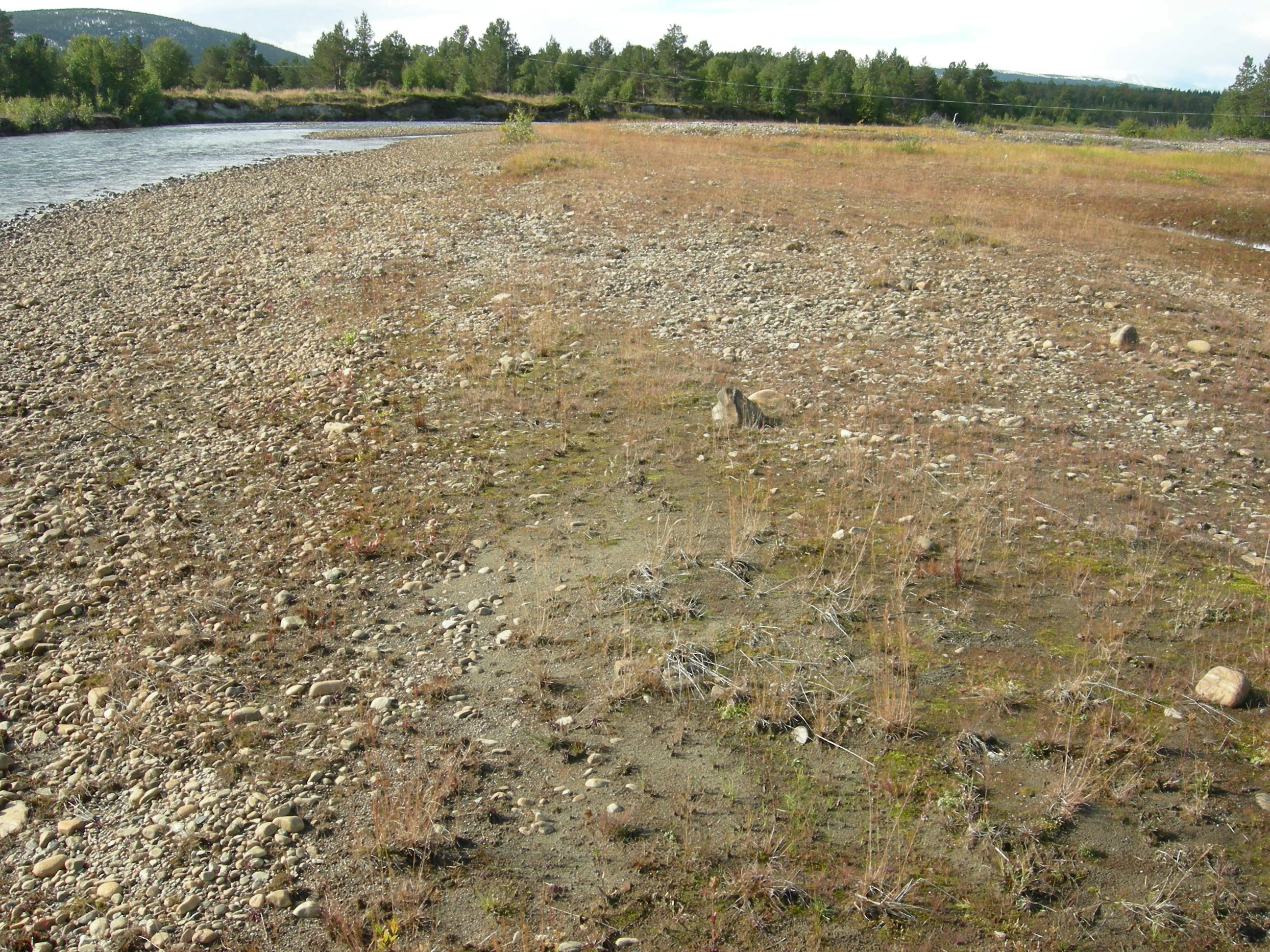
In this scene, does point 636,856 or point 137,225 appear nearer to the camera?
point 636,856

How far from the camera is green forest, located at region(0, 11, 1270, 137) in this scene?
7181 centimetres

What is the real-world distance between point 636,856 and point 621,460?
217 inches

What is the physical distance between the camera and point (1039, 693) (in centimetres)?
→ 596

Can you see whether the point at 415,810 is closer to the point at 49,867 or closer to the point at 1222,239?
the point at 49,867

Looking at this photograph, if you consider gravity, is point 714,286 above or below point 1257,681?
above

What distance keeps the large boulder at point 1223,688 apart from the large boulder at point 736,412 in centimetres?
557

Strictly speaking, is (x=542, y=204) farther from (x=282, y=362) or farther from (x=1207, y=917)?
(x=1207, y=917)

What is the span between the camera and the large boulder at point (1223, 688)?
5805 millimetres

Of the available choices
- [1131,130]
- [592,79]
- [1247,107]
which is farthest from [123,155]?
[1247,107]

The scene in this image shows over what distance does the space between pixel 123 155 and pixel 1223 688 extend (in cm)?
5402

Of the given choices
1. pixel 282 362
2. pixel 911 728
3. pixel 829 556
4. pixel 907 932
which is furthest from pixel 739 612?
pixel 282 362

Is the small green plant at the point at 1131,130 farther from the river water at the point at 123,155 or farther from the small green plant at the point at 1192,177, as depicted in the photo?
the river water at the point at 123,155

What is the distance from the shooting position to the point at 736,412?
410 inches

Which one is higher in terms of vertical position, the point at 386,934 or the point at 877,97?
the point at 877,97
